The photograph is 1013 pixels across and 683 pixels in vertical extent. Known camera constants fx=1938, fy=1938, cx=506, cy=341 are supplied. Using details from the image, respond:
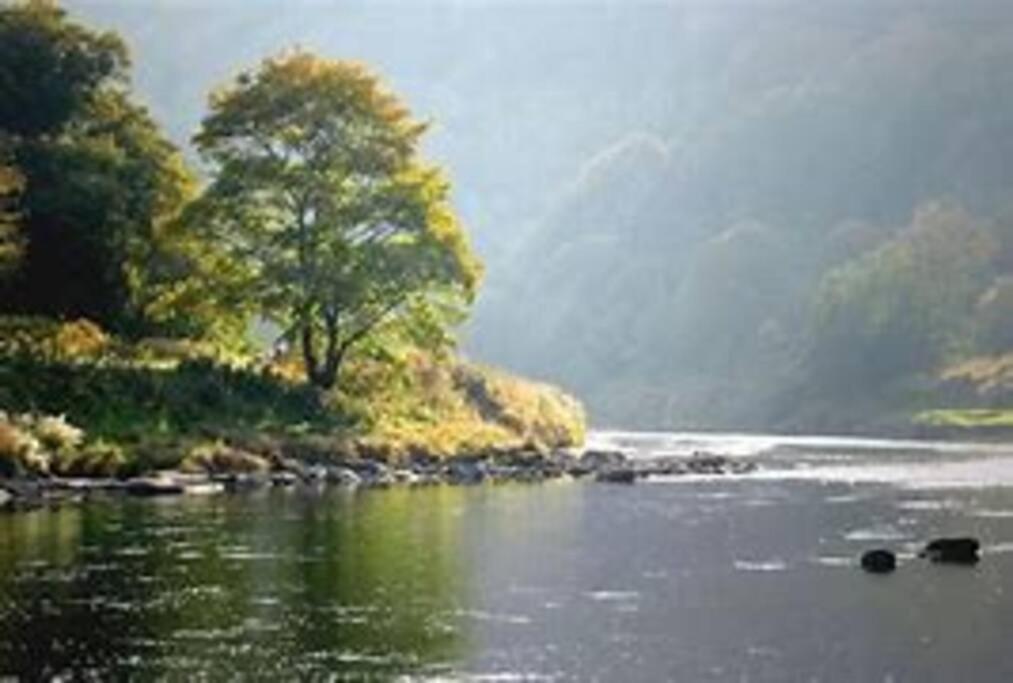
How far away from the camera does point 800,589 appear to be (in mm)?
49438

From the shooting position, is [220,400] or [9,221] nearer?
[220,400]

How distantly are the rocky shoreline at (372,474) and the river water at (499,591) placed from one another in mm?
4257

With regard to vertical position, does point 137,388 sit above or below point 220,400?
above

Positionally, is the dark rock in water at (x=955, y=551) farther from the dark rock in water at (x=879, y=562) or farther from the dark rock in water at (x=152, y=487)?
the dark rock in water at (x=152, y=487)

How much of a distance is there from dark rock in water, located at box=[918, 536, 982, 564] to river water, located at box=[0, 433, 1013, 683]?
74cm

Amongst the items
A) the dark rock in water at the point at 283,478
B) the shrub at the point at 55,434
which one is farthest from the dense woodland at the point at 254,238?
the shrub at the point at 55,434

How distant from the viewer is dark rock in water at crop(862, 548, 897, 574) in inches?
2106

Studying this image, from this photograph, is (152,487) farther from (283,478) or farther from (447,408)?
(447,408)

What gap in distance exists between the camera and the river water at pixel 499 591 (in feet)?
125

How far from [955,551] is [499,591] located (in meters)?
14.7

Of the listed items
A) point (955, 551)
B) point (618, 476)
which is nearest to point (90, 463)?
point (618, 476)

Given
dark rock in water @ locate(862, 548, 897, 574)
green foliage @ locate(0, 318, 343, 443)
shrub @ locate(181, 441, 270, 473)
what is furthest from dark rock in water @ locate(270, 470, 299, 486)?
dark rock in water @ locate(862, 548, 897, 574)

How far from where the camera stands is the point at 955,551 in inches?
2188

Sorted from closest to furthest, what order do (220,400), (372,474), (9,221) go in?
1. (372,474)
2. (220,400)
3. (9,221)
